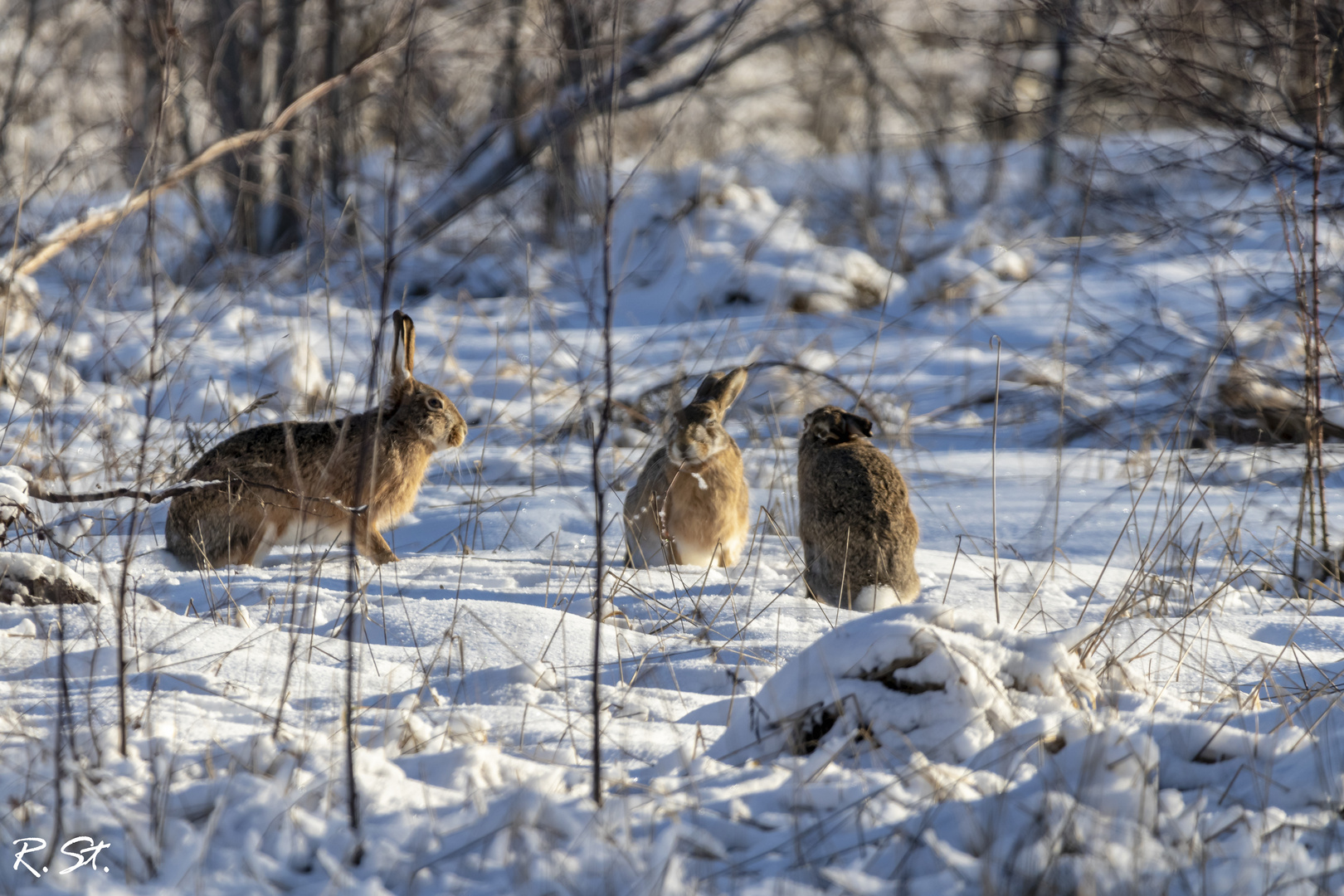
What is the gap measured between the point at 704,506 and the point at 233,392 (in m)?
4.01

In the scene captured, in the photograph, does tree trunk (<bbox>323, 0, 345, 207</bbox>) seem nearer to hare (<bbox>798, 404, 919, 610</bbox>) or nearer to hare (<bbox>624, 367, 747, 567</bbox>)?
hare (<bbox>624, 367, 747, 567</bbox>)

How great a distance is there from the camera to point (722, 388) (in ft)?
15.4

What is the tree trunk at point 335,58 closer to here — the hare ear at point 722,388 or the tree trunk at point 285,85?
the tree trunk at point 285,85

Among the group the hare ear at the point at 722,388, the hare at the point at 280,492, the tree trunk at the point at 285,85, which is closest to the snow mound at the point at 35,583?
the hare at the point at 280,492

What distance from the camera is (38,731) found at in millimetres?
2234

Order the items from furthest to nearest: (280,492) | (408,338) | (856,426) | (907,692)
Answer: (408,338) → (856,426) → (280,492) → (907,692)

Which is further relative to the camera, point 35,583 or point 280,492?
point 280,492

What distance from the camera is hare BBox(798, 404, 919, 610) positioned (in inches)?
150

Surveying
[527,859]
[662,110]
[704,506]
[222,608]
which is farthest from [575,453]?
[662,110]

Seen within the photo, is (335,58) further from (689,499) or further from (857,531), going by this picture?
(857,531)

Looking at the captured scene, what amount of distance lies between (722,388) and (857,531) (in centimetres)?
107

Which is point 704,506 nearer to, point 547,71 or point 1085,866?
point 547,71

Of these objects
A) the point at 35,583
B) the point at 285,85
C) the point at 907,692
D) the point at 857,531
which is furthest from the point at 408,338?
the point at 285,85

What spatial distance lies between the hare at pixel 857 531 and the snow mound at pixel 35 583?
2154 millimetres
